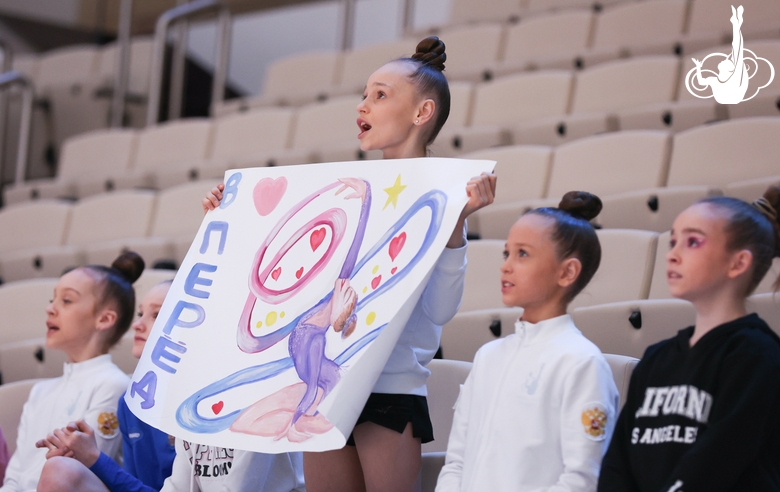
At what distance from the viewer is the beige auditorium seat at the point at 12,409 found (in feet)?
7.67

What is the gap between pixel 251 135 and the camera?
464cm

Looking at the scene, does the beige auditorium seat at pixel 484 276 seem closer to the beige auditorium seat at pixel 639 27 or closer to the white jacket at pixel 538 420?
the white jacket at pixel 538 420

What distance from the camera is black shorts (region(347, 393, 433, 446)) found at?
138 centimetres

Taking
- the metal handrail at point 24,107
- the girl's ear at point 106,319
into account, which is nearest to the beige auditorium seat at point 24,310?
the girl's ear at point 106,319

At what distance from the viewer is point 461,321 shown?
Result: 2.20 metres

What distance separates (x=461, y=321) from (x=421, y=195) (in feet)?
2.63

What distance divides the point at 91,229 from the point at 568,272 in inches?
118

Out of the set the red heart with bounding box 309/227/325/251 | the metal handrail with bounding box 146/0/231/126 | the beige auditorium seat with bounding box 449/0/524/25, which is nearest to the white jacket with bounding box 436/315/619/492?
the red heart with bounding box 309/227/325/251

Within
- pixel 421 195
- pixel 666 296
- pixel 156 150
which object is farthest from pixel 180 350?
pixel 156 150

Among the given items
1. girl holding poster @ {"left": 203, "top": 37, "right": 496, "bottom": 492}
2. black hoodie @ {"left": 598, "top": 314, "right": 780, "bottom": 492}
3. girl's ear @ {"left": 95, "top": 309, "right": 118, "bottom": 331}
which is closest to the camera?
black hoodie @ {"left": 598, "top": 314, "right": 780, "bottom": 492}

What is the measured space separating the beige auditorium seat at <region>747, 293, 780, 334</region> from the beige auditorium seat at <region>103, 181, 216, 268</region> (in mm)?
2168

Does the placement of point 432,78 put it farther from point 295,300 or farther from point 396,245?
point 295,300

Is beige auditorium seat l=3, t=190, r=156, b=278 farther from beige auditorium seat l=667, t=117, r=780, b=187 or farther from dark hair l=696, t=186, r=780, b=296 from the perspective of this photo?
dark hair l=696, t=186, r=780, b=296

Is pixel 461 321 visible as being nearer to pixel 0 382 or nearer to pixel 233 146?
pixel 0 382
